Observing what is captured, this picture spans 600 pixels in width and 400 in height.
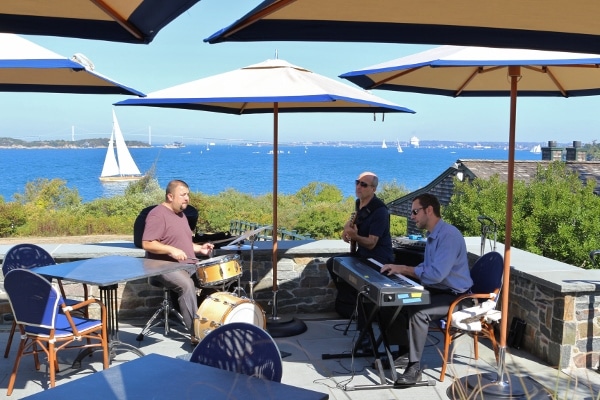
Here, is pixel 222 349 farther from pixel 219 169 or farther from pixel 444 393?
pixel 219 169

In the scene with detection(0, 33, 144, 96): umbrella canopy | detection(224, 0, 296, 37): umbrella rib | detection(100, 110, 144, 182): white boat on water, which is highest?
detection(0, 33, 144, 96): umbrella canopy

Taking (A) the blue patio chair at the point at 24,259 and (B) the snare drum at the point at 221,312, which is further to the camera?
(A) the blue patio chair at the point at 24,259

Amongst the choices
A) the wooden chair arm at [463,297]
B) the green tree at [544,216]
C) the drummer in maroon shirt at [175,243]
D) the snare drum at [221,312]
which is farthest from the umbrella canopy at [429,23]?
the green tree at [544,216]

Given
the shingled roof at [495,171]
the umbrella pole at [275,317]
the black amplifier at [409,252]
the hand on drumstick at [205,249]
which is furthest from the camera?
the shingled roof at [495,171]

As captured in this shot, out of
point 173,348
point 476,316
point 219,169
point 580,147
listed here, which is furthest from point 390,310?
point 219,169

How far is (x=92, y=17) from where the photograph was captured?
241 centimetres

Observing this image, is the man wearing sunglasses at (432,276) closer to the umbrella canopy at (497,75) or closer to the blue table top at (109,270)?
the umbrella canopy at (497,75)

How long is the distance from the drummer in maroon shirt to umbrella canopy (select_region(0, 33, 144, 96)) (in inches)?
40.3

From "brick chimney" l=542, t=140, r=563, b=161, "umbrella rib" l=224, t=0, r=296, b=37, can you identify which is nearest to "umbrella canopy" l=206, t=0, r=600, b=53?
"umbrella rib" l=224, t=0, r=296, b=37

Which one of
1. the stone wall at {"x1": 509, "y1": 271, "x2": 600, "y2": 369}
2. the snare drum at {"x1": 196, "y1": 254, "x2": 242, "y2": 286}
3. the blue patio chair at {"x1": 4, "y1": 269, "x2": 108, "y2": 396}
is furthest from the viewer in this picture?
the snare drum at {"x1": 196, "y1": 254, "x2": 242, "y2": 286}

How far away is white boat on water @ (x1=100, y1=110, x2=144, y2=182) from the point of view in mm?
56219

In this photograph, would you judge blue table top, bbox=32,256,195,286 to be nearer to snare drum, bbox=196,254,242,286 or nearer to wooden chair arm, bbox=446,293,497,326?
snare drum, bbox=196,254,242,286

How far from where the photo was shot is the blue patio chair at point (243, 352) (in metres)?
2.55

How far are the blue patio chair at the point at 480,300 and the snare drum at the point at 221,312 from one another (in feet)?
4.92
